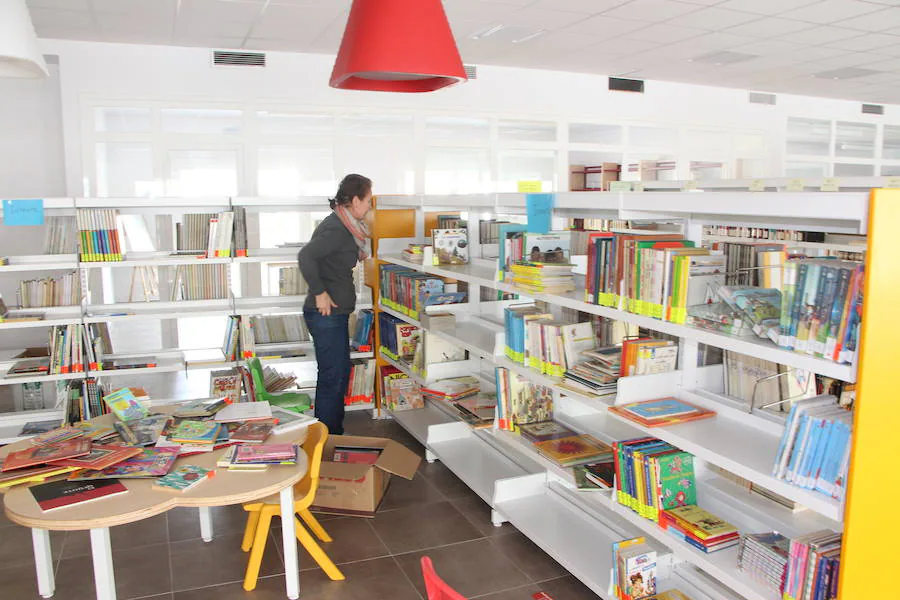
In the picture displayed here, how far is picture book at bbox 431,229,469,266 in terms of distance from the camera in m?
4.66

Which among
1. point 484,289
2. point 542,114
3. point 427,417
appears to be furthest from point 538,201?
point 542,114

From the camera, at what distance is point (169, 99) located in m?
6.82

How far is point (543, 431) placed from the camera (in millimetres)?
3645

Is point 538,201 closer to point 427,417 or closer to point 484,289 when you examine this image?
point 484,289

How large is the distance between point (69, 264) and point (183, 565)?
2.71 m

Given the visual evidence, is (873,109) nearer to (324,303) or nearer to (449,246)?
(449,246)

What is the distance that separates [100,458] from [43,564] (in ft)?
2.19

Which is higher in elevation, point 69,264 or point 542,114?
point 542,114

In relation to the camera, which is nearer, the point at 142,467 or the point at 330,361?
the point at 142,467

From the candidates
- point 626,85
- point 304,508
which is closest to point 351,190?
point 304,508

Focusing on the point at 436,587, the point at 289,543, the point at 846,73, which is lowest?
the point at 289,543

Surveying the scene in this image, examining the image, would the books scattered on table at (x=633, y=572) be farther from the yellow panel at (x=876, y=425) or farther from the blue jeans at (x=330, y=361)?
the blue jeans at (x=330, y=361)

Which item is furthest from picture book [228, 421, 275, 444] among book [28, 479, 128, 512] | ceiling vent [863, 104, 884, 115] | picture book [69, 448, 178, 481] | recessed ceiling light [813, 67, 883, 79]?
ceiling vent [863, 104, 884, 115]

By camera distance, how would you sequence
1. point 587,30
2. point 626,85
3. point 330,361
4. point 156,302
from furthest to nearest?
1. point 626,85
2. point 587,30
3. point 156,302
4. point 330,361
